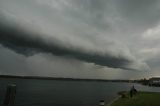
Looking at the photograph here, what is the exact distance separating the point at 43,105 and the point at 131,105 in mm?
33282

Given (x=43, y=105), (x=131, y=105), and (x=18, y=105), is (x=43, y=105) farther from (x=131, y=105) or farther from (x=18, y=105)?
(x=131, y=105)

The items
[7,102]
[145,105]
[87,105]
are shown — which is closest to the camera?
[7,102]

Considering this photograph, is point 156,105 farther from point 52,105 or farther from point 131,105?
point 52,105

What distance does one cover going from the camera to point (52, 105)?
60500 millimetres

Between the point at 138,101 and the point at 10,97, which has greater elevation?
the point at 10,97

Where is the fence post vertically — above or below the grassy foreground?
above

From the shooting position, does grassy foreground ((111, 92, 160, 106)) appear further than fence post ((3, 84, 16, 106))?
Yes

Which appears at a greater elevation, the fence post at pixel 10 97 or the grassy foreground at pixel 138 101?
the fence post at pixel 10 97

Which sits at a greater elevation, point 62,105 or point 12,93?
point 12,93

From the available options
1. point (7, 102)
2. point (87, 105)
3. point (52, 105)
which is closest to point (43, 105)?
point (52, 105)

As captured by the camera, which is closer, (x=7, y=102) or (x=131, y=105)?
(x=7, y=102)

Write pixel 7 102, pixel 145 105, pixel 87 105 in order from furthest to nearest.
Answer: pixel 87 105
pixel 145 105
pixel 7 102

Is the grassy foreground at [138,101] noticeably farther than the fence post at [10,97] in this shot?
Yes

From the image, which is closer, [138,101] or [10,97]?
[10,97]
